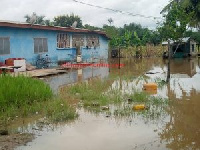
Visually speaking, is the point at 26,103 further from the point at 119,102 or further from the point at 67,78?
the point at 67,78

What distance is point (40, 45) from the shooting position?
22141 millimetres

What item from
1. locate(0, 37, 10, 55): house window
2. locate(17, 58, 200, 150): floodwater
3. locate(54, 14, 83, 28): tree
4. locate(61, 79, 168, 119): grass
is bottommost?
locate(17, 58, 200, 150): floodwater

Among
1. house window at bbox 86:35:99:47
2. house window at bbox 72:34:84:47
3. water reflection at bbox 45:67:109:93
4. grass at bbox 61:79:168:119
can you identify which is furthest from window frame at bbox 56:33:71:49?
grass at bbox 61:79:168:119

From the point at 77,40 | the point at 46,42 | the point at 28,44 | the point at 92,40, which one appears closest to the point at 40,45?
the point at 46,42

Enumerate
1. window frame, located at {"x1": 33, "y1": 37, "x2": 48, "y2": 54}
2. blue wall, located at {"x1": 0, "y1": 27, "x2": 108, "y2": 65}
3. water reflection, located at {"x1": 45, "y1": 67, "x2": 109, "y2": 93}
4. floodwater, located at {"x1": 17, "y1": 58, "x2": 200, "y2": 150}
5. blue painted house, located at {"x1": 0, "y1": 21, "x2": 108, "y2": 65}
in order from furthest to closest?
window frame, located at {"x1": 33, "y1": 37, "x2": 48, "y2": 54}
blue wall, located at {"x1": 0, "y1": 27, "x2": 108, "y2": 65}
blue painted house, located at {"x1": 0, "y1": 21, "x2": 108, "y2": 65}
water reflection, located at {"x1": 45, "y1": 67, "x2": 109, "y2": 93}
floodwater, located at {"x1": 17, "y1": 58, "x2": 200, "y2": 150}

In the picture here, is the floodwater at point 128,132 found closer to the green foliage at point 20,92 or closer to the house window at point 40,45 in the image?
the green foliage at point 20,92

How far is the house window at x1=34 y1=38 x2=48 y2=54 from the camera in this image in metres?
21.6

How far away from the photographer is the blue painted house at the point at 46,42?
19062 mm

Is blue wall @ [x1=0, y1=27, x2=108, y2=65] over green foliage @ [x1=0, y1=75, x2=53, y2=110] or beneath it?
over

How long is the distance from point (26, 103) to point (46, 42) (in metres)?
15.0

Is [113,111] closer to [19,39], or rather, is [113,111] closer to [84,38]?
[19,39]

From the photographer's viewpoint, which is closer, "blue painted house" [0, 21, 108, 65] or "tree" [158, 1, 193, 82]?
"tree" [158, 1, 193, 82]

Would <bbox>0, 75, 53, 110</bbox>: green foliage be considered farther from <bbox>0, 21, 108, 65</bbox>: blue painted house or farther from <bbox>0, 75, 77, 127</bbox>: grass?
<bbox>0, 21, 108, 65</bbox>: blue painted house

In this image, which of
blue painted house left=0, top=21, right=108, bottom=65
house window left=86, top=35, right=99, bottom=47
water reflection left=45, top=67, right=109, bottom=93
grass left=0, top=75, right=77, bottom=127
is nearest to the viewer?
grass left=0, top=75, right=77, bottom=127
